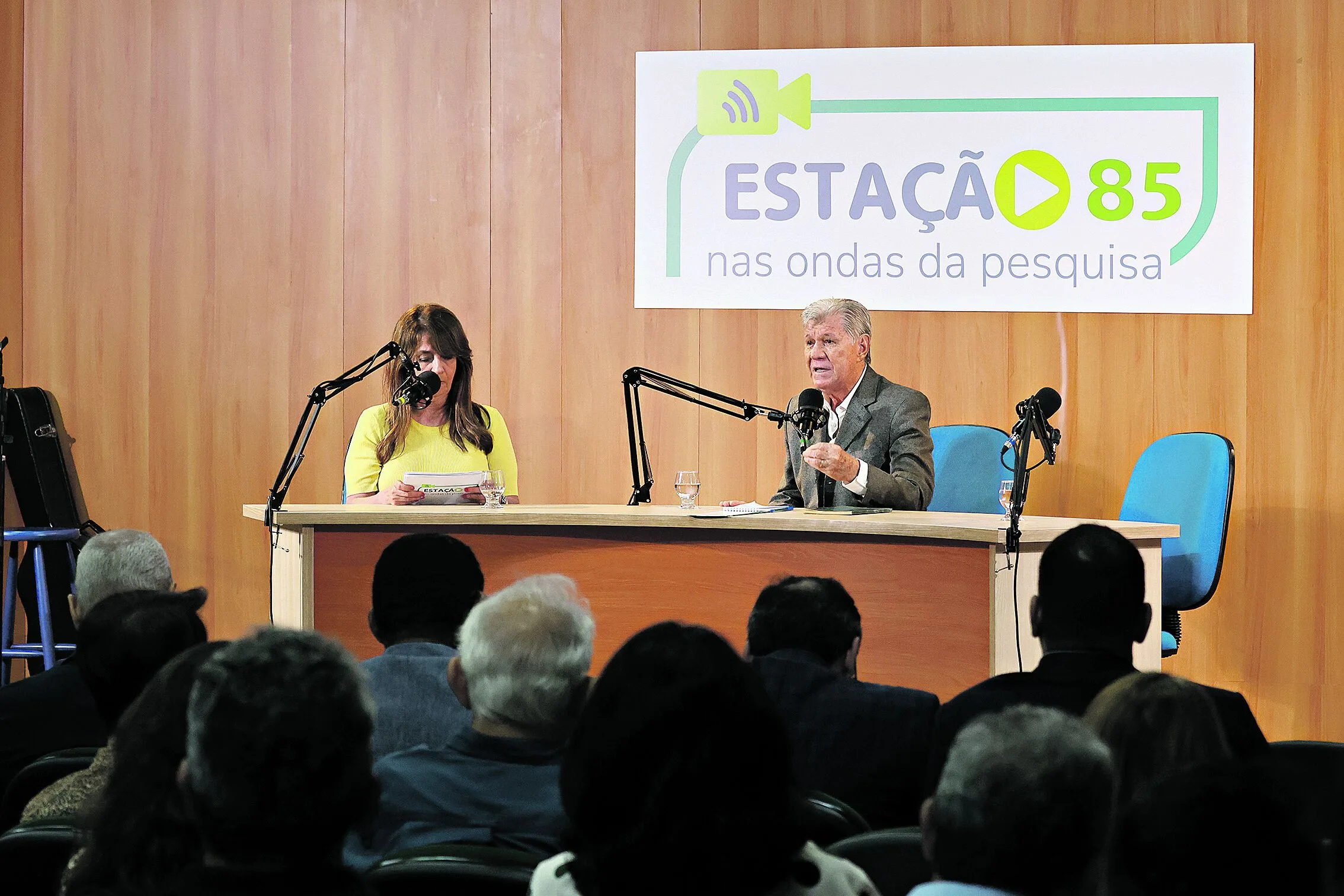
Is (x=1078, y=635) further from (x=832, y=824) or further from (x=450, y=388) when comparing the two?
(x=450, y=388)

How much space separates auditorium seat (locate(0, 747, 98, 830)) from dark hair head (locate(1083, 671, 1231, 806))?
1530mm

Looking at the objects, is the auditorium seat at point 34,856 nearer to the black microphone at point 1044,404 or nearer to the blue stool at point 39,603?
the black microphone at point 1044,404

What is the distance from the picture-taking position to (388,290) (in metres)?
5.66

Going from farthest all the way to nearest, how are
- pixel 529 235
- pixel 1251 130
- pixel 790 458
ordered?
pixel 529 235, pixel 1251 130, pixel 790 458

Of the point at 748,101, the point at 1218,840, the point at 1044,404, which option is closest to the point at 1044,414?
the point at 1044,404

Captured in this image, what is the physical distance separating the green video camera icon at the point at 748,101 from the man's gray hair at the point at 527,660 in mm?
3829

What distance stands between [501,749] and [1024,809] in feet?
2.84

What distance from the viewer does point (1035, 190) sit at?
5.30 meters

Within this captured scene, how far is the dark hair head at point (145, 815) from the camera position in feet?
4.67

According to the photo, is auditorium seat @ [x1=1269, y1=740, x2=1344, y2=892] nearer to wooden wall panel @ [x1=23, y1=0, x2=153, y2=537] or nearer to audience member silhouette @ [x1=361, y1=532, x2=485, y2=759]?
audience member silhouette @ [x1=361, y1=532, x2=485, y2=759]

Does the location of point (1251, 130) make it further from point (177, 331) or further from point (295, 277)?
point (177, 331)

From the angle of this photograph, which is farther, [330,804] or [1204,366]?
[1204,366]

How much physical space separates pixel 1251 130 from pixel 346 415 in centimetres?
406

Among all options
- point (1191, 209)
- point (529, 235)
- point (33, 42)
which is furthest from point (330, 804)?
point (33, 42)
